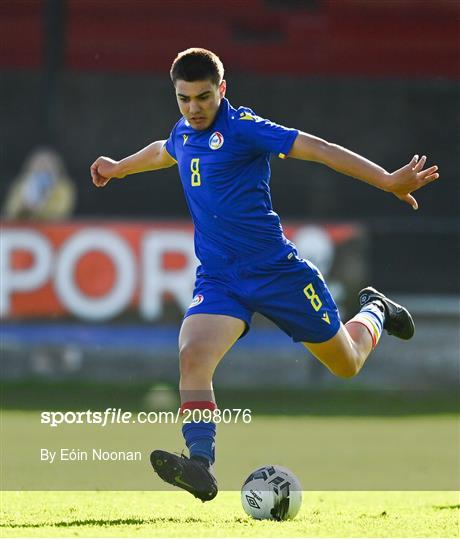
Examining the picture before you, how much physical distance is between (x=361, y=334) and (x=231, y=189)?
4.15 ft

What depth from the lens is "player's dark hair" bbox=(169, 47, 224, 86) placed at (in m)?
6.14

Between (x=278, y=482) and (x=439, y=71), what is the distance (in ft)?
46.2

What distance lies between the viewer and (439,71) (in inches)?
764

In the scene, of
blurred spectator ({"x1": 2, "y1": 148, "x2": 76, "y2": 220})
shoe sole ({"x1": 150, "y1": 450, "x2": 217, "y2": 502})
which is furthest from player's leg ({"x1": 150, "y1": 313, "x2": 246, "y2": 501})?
blurred spectator ({"x1": 2, "y1": 148, "x2": 76, "y2": 220})

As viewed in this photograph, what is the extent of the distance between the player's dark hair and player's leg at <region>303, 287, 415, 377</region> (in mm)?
1430

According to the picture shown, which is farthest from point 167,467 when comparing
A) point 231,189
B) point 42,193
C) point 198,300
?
point 42,193

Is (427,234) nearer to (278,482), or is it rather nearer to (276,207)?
(276,207)

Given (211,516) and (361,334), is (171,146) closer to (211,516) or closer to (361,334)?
(361,334)

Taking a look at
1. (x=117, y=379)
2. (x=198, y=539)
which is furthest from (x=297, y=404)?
(x=198, y=539)

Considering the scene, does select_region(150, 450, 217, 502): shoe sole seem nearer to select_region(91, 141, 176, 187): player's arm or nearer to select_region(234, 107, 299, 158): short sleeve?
select_region(234, 107, 299, 158): short sleeve

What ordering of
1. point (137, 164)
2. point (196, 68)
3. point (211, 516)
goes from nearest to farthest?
point (196, 68) → point (211, 516) → point (137, 164)

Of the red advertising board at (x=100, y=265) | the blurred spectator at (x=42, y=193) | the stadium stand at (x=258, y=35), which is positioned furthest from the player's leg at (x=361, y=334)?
the stadium stand at (x=258, y=35)

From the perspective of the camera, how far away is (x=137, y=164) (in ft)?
22.7

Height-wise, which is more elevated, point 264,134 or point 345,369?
point 264,134
